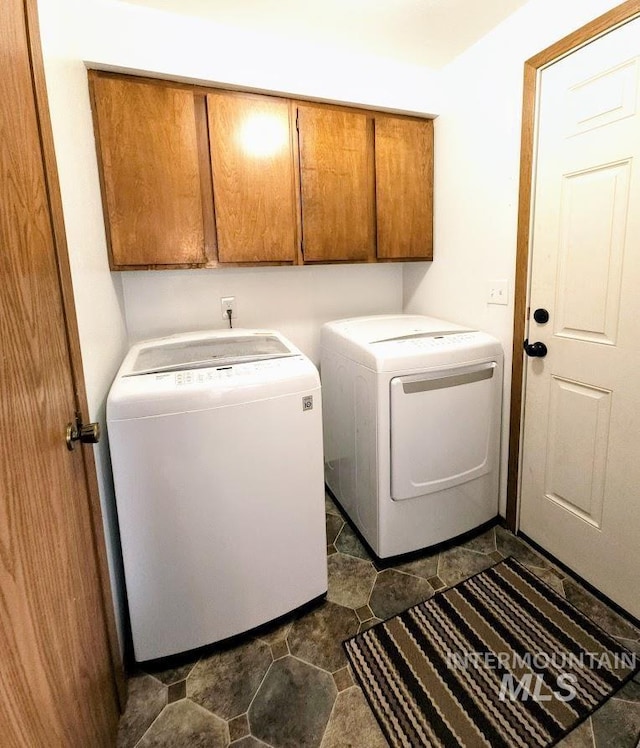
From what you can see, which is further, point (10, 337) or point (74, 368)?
point (74, 368)

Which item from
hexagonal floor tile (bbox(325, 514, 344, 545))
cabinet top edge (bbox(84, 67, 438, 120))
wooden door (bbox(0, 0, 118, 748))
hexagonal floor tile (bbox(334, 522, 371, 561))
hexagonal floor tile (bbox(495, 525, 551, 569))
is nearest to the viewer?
wooden door (bbox(0, 0, 118, 748))

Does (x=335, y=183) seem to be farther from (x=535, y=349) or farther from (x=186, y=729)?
(x=186, y=729)

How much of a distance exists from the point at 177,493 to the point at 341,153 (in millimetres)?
1699

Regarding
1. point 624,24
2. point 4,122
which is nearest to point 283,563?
point 4,122

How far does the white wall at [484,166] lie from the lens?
63.4 inches

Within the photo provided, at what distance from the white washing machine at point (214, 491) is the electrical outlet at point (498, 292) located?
1.03 meters

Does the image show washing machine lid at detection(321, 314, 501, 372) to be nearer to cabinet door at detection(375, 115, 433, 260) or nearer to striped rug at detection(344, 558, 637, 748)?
cabinet door at detection(375, 115, 433, 260)

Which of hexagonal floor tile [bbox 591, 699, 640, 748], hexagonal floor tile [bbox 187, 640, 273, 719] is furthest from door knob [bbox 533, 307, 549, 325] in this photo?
hexagonal floor tile [bbox 187, 640, 273, 719]

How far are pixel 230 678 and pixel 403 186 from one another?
7.44ft

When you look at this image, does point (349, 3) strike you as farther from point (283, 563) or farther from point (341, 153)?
point (283, 563)

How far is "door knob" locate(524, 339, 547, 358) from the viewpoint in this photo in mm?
1689

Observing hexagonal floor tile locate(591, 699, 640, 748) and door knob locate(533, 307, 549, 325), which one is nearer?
hexagonal floor tile locate(591, 699, 640, 748)

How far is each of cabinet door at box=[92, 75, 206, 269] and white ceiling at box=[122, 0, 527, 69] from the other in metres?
0.34

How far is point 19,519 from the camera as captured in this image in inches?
25.5
